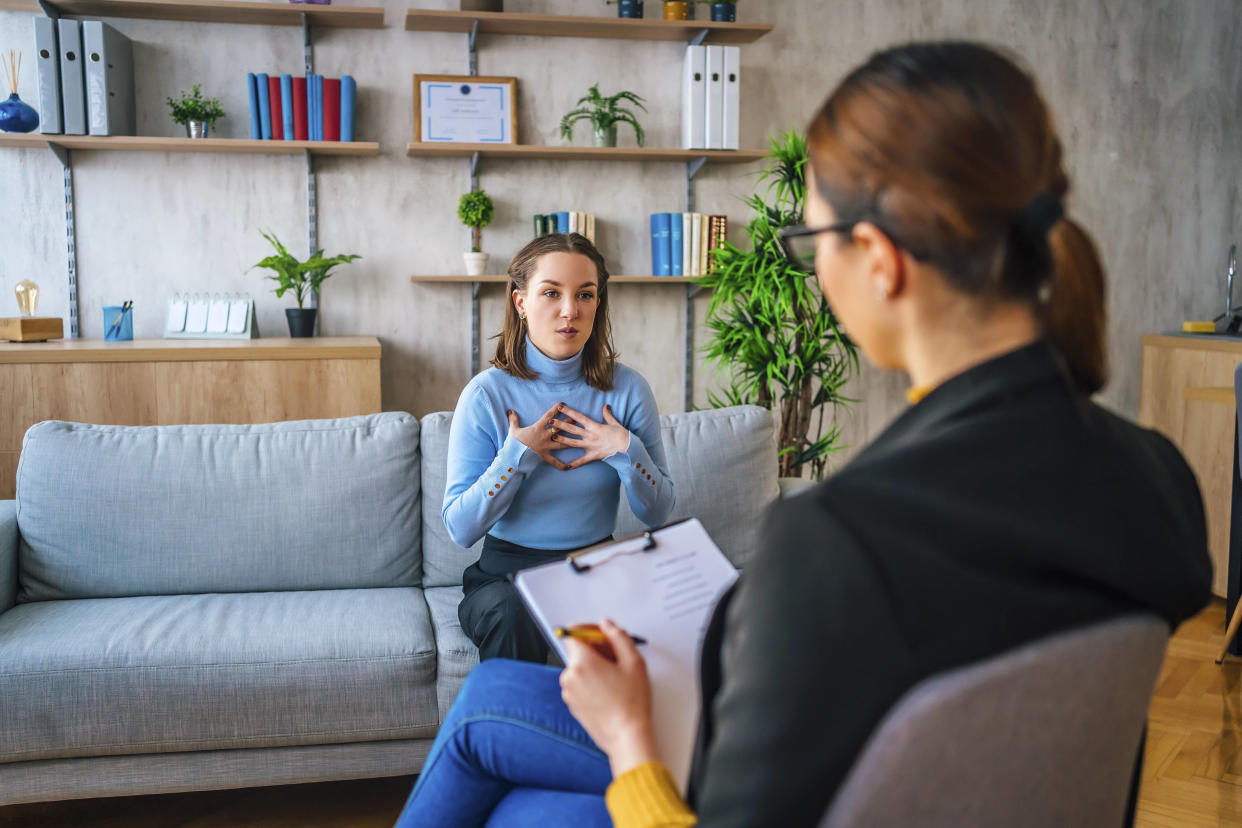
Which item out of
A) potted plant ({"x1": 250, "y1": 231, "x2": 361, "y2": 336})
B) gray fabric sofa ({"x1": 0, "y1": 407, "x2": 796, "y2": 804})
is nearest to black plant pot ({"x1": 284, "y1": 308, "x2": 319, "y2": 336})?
potted plant ({"x1": 250, "y1": 231, "x2": 361, "y2": 336})

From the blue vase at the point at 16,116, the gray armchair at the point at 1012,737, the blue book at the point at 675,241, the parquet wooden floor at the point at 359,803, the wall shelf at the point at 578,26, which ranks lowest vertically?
the parquet wooden floor at the point at 359,803

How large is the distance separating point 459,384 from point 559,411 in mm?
2052

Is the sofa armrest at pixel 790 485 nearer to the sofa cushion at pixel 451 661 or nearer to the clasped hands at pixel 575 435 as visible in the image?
the clasped hands at pixel 575 435

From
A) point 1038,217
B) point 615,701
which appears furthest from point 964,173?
point 615,701

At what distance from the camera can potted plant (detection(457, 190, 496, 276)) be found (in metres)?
3.69

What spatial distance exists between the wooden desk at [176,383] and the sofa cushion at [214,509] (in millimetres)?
833

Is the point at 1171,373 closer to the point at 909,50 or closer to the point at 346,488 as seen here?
the point at 346,488

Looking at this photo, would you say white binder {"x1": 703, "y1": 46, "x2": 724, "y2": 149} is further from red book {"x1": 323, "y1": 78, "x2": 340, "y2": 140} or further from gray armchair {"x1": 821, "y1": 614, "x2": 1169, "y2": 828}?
gray armchair {"x1": 821, "y1": 614, "x2": 1169, "y2": 828}

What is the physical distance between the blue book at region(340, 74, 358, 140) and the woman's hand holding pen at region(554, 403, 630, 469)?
208cm

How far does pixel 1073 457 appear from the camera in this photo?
0.59m

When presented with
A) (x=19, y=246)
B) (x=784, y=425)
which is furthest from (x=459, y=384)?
(x=19, y=246)

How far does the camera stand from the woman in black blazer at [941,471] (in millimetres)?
542

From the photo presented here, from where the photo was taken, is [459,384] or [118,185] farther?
[459,384]

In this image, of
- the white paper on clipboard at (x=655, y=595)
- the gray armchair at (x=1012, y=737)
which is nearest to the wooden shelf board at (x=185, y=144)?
the white paper on clipboard at (x=655, y=595)
